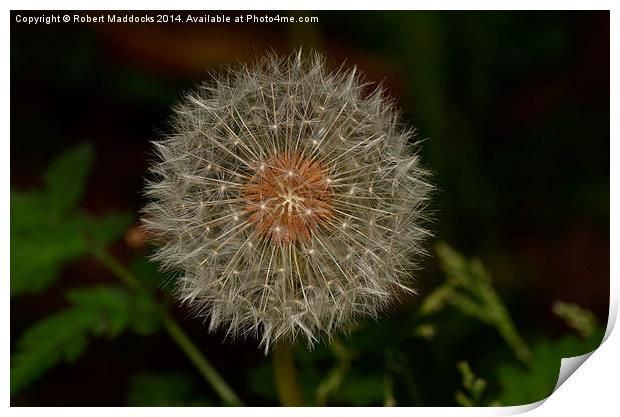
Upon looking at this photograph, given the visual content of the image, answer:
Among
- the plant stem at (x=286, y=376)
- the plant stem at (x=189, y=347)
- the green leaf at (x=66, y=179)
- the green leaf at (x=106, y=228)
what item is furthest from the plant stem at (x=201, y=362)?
the green leaf at (x=66, y=179)

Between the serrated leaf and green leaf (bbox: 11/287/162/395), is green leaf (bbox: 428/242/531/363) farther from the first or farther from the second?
the serrated leaf

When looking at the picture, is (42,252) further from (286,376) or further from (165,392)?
(286,376)

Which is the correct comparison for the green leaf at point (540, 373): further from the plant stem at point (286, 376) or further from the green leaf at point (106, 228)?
the green leaf at point (106, 228)

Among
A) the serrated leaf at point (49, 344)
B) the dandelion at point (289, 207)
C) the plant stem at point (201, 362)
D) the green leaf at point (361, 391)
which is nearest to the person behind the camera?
the dandelion at point (289, 207)

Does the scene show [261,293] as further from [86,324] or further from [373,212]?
[86,324]

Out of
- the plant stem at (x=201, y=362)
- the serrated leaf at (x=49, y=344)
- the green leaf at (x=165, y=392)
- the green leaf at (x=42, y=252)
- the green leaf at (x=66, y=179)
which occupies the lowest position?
the green leaf at (x=165, y=392)
